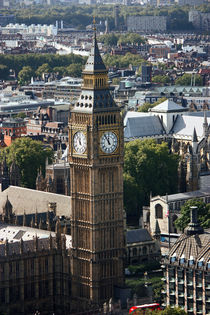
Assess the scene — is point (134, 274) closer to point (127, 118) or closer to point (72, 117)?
point (72, 117)

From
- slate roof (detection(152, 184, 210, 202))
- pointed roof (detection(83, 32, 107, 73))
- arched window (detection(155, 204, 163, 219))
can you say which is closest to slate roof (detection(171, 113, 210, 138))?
slate roof (detection(152, 184, 210, 202))

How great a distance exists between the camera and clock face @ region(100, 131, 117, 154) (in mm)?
116500

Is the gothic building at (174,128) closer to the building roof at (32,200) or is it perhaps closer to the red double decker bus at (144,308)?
the building roof at (32,200)

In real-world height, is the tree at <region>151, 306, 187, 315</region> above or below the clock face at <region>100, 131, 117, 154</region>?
below

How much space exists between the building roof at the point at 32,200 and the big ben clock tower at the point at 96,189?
17.6 meters

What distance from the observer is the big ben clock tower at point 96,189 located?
382ft

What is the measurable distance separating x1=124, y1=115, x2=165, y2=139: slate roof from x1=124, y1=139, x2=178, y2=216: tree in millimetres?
14188

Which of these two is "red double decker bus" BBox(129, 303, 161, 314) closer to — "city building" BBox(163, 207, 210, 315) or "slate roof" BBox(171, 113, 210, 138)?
"city building" BBox(163, 207, 210, 315)

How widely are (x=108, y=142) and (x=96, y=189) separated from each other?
12.5 ft

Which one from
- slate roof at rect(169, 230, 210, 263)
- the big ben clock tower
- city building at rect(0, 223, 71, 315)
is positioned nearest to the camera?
slate roof at rect(169, 230, 210, 263)

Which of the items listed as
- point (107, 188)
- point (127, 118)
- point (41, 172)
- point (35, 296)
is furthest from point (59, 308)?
point (127, 118)

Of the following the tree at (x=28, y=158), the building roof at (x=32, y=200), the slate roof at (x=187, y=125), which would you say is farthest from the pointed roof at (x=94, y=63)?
the slate roof at (x=187, y=125)

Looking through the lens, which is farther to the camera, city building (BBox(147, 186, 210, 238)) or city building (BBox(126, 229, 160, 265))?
city building (BBox(147, 186, 210, 238))

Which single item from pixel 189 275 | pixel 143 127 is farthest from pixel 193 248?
pixel 143 127
